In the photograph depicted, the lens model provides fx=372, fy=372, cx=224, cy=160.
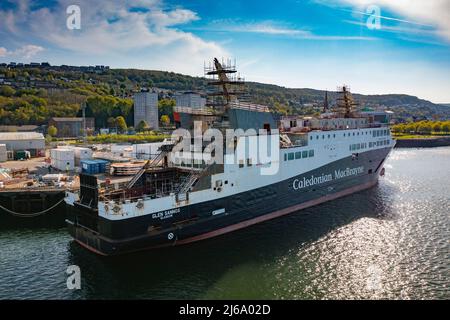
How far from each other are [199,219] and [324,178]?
14.5 metres

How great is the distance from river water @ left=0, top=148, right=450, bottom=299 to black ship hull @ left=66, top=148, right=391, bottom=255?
26.7 inches

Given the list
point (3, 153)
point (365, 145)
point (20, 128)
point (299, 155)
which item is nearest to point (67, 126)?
point (20, 128)

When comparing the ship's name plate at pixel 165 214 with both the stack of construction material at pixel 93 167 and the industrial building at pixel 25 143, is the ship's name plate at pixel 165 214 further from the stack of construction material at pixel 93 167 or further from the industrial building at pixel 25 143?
the industrial building at pixel 25 143

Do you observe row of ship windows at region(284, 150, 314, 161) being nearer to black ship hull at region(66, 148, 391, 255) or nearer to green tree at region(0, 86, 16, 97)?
black ship hull at region(66, 148, 391, 255)

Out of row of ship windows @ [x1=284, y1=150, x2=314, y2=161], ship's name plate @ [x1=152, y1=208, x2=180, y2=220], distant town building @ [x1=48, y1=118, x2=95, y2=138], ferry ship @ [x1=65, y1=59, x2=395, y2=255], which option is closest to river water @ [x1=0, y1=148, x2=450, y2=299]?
ferry ship @ [x1=65, y1=59, x2=395, y2=255]

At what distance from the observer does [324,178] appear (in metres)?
33.0

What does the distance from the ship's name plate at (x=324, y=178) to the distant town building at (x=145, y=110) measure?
3220 inches

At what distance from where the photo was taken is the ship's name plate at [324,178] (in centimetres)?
3017

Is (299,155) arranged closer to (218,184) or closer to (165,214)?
(218,184)

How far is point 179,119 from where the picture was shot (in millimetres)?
27656

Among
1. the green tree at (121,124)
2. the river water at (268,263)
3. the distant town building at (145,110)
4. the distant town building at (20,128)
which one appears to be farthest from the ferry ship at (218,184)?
the distant town building at (145,110)

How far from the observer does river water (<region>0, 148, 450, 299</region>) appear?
58.8ft
